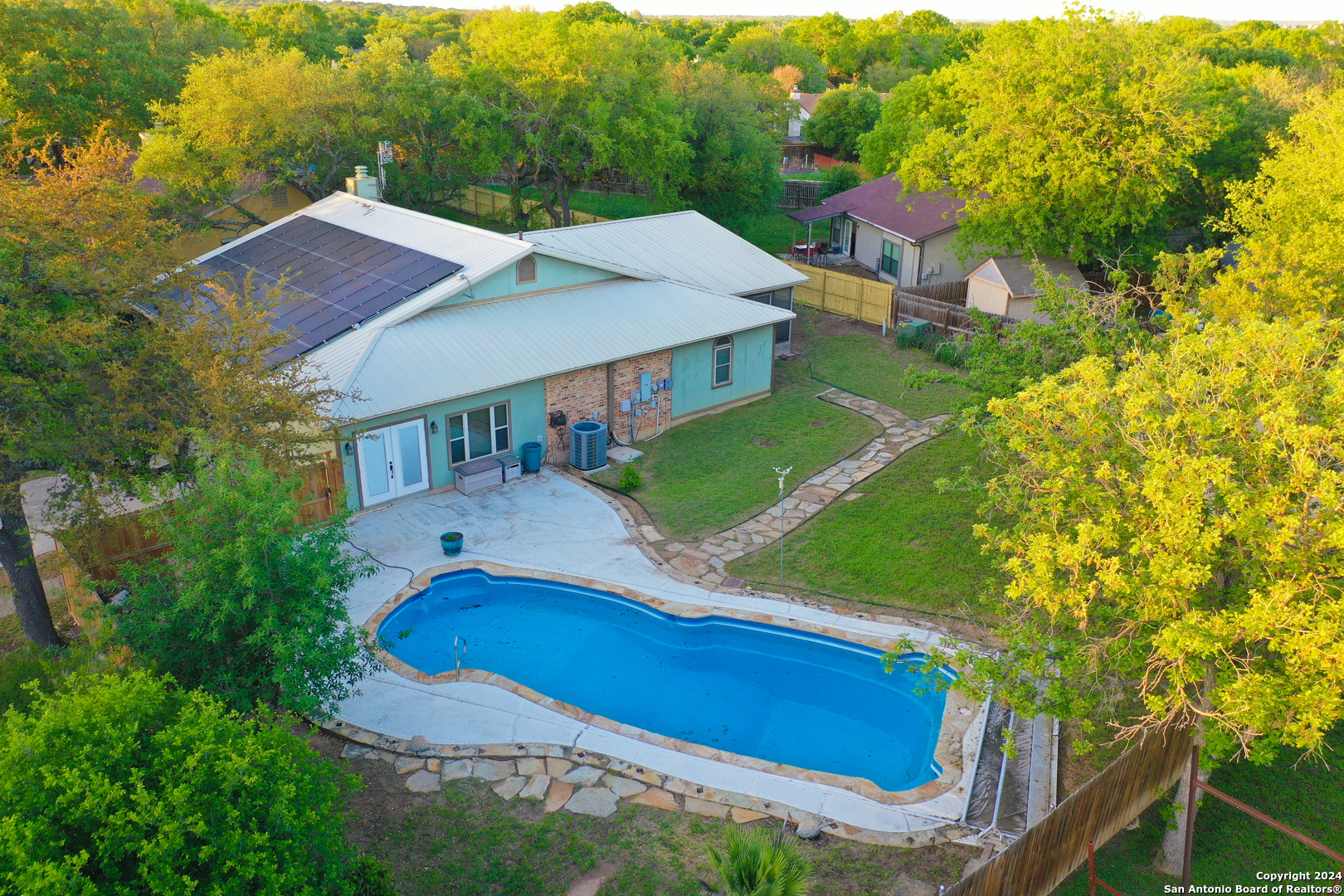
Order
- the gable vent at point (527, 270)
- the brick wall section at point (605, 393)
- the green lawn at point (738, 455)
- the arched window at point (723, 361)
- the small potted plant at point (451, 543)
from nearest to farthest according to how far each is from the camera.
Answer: the small potted plant at point (451, 543), the green lawn at point (738, 455), the brick wall section at point (605, 393), the gable vent at point (527, 270), the arched window at point (723, 361)

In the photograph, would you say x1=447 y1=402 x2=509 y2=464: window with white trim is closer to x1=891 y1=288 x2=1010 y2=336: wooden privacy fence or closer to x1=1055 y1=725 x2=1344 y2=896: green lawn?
x1=1055 y1=725 x2=1344 y2=896: green lawn

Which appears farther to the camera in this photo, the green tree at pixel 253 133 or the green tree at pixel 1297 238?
the green tree at pixel 253 133

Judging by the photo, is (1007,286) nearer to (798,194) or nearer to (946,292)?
(946,292)

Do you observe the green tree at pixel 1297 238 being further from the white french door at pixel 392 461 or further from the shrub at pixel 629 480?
the white french door at pixel 392 461

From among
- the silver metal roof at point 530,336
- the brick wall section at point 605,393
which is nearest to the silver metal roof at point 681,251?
the silver metal roof at point 530,336

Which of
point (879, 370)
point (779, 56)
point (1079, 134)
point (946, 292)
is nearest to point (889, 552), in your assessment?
point (879, 370)

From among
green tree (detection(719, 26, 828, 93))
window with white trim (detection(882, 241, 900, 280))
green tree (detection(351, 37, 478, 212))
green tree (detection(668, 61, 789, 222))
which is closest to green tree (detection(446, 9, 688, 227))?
green tree (detection(351, 37, 478, 212))

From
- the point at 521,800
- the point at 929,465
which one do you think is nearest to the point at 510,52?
the point at 929,465
